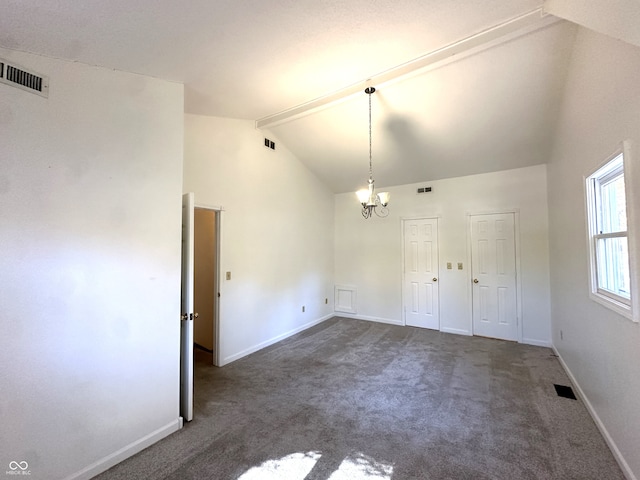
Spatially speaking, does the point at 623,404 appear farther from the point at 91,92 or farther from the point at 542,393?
the point at 91,92

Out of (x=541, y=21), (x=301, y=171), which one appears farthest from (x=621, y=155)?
(x=301, y=171)

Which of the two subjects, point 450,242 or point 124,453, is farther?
point 450,242

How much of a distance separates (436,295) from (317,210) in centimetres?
284

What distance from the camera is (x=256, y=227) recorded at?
413 centimetres

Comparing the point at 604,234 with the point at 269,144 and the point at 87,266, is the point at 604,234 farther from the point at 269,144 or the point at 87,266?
the point at 269,144

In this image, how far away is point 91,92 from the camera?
1896 mm

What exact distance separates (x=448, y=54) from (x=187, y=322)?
3.41m

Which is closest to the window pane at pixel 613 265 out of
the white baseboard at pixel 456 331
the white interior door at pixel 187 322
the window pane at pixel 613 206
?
the window pane at pixel 613 206

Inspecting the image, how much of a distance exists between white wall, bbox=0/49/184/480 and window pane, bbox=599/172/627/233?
11.5ft

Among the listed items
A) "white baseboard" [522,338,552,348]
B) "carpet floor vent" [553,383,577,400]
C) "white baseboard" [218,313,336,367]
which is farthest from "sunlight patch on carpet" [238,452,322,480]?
"white baseboard" [522,338,552,348]

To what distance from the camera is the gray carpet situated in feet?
6.12

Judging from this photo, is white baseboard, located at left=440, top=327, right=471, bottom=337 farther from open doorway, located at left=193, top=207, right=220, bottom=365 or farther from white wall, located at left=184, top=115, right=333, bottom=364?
open doorway, located at left=193, top=207, right=220, bottom=365

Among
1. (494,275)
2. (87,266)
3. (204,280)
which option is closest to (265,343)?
(204,280)

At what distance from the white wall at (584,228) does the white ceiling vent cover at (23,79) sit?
356cm
